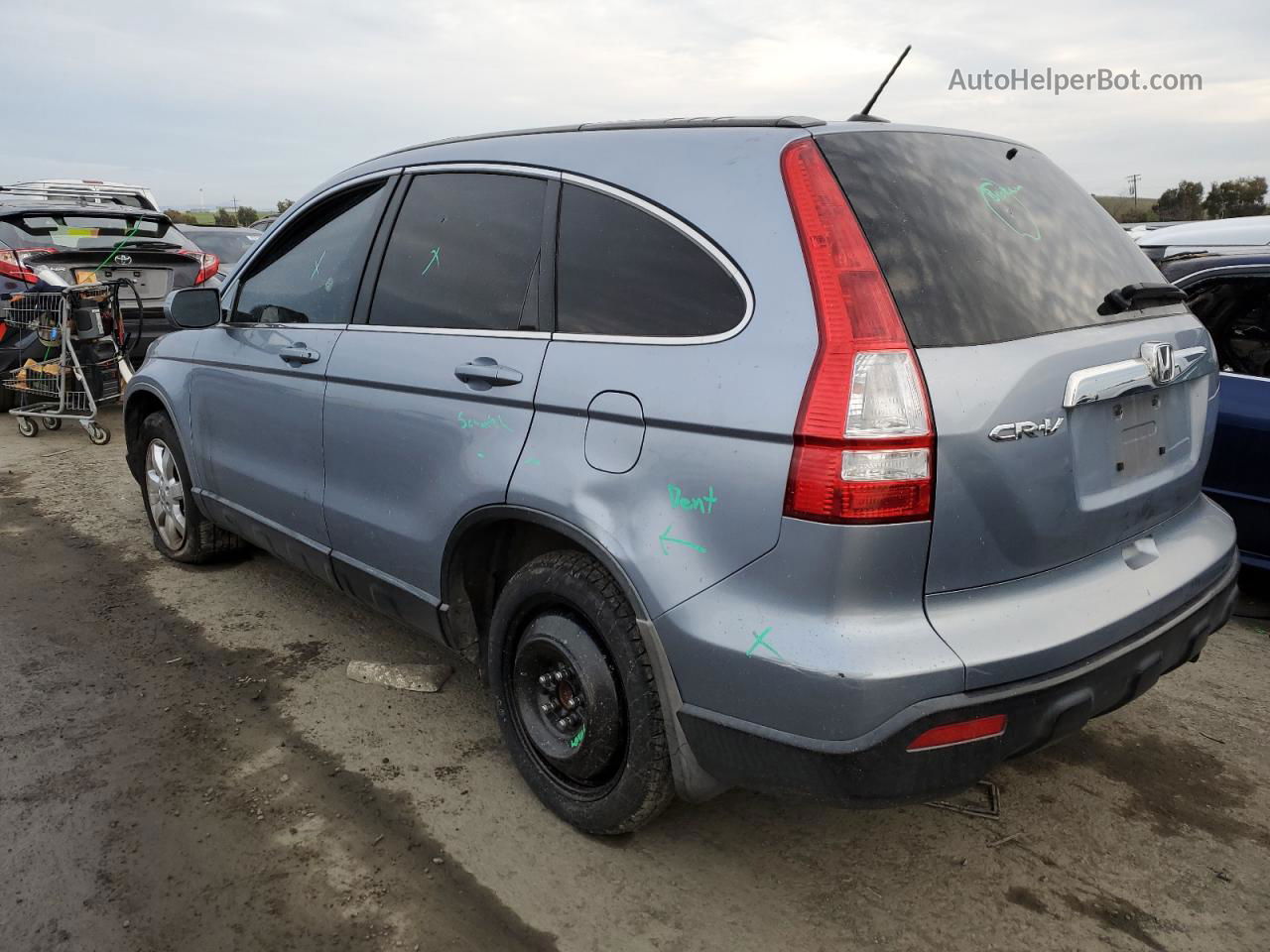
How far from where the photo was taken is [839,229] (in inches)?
79.3

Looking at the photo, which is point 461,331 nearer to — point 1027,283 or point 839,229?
point 839,229

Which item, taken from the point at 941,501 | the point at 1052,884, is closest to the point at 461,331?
the point at 941,501

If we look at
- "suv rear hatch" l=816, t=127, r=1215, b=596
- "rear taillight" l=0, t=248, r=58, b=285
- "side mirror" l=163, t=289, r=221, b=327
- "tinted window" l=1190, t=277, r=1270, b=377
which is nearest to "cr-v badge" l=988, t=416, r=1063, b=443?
"suv rear hatch" l=816, t=127, r=1215, b=596

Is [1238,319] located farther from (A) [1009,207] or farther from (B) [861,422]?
(B) [861,422]

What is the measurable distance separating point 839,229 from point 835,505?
1.97ft

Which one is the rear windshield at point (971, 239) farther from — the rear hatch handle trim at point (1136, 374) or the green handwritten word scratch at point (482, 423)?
the green handwritten word scratch at point (482, 423)

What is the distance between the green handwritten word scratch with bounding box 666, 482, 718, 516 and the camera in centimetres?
203

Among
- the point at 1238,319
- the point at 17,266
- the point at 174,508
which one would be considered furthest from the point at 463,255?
the point at 17,266

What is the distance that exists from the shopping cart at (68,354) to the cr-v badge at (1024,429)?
24.3 feet

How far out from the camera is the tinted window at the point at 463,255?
266 cm

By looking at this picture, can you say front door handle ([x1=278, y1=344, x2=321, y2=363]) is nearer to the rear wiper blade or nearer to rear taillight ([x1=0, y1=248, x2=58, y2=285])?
the rear wiper blade

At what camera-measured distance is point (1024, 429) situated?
6.47 ft

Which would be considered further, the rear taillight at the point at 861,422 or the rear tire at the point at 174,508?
the rear tire at the point at 174,508

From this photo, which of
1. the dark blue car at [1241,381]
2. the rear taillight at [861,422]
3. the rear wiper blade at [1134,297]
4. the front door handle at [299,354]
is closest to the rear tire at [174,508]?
the front door handle at [299,354]
